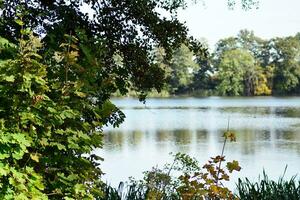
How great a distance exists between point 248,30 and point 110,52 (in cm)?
9017

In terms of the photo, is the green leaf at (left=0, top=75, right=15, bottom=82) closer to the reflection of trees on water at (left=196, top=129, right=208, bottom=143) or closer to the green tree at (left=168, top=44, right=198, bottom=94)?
the reflection of trees on water at (left=196, top=129, right=208, bottom=143)

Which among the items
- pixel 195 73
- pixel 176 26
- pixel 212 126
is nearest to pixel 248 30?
pixel 195 73

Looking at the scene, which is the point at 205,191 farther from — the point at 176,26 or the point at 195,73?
the point at 195,73

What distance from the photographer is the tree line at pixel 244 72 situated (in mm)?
81312

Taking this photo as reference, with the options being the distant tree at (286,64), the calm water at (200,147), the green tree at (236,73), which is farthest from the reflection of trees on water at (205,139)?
the distant tree at (286,64)

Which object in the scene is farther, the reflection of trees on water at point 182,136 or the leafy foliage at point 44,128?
the reflection of trees on water at point 182,136

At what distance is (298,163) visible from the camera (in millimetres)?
15797

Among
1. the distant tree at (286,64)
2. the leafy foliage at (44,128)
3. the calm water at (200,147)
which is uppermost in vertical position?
the distant tree at (286,64)

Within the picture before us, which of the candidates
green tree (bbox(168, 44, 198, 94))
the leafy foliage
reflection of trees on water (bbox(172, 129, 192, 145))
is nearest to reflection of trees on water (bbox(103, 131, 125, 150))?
reflection of trees on water (bbox(172, 129, 192, 145))

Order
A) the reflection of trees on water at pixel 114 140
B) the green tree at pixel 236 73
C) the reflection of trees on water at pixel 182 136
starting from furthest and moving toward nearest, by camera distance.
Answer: the green tree at pixel 236 73
the reflection of trees on water at pixel 182 136
the reflection of trees on water at pixel 114 140

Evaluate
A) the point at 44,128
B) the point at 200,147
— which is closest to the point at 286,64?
the point at 200,147

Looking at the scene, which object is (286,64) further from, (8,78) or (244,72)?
(8,78)

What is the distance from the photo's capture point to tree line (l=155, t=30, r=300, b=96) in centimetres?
8131

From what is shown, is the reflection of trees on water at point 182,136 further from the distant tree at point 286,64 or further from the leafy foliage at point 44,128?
the distant tree at point 286,64
